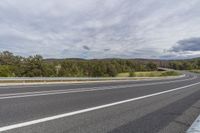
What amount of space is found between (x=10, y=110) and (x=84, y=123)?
2.75 metres

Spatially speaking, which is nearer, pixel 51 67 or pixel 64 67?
pixel 51 67

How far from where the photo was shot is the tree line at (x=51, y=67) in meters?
75.2

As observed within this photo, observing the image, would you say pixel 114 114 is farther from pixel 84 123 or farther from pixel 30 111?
pixel 30 111

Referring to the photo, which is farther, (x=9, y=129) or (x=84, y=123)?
(x=84, y=123)

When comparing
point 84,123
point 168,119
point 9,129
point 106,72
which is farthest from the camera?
point 106,72

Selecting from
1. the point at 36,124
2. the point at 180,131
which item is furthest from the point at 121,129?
the point at 36,124

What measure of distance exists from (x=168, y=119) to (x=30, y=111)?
4.15 metres

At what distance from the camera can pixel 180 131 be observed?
247 inches

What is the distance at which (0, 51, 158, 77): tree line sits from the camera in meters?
75.2

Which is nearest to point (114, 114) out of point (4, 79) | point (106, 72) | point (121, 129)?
point (121, 129)

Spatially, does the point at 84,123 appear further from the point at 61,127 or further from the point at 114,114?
the point at 114,114

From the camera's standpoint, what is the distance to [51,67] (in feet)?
271

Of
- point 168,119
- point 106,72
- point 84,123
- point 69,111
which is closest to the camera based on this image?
point 84,123

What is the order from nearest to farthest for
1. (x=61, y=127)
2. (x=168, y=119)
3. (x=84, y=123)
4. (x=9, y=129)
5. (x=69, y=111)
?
(x=9, y=129), (x=61, y=127), (x=84, y=123), (x=168, y=119), (x=69, y=111)
